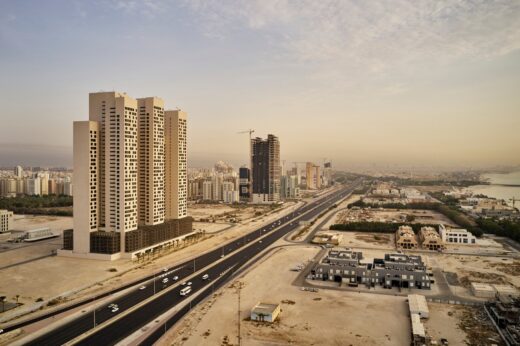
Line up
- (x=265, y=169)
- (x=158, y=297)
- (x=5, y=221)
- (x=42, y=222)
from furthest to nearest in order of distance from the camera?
(x=265, y=169) → (x=42, y=222) → (x=5, y=221) → (x=158, y=297)

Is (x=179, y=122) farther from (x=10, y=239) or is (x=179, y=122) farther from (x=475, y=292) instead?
(x=475, y=292)

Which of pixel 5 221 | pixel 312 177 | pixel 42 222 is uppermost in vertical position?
pixel 312 177

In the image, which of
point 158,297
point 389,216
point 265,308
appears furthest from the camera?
point 389,216

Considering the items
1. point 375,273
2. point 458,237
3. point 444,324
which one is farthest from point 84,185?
point 458,237

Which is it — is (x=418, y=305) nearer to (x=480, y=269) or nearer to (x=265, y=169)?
(x=480, y=269)

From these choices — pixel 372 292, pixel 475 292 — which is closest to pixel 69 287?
pixel 372 292

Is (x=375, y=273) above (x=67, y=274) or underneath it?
above
